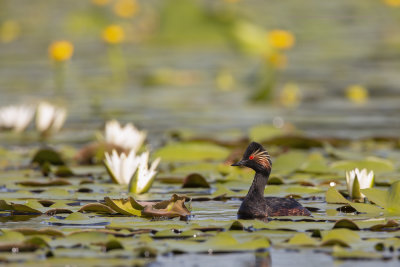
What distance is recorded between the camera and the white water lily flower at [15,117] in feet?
32.6

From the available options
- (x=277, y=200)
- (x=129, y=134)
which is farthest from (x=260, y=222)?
(x=129, y=134)

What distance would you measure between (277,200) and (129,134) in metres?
3.00

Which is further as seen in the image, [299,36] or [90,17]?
[299,36]

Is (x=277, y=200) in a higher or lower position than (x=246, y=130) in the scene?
lower

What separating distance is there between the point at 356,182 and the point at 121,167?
1973mm

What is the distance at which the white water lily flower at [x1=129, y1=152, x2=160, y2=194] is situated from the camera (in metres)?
6.57

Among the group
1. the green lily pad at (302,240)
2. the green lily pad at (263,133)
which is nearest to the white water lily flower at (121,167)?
the green lily pad at (302,240)

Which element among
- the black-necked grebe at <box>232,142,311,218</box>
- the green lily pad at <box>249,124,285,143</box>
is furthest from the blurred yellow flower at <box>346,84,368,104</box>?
the black-necked grebe at <box>232,142,311,218</box>

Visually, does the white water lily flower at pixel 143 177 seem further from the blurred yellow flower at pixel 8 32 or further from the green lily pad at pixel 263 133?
the blurred yellow flower at pixel 8 32

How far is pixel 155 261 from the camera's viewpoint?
4500 millimetres

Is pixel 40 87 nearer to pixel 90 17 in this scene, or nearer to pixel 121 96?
pixel 121 96

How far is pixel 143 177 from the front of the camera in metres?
6.66

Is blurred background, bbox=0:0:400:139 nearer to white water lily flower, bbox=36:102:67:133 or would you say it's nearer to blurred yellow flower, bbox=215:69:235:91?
blurred yellow flower, bbox=215:69:235:91

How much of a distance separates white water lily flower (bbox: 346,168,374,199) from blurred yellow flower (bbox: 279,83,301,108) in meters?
6.99
